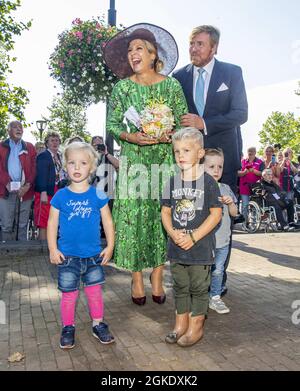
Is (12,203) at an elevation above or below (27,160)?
below

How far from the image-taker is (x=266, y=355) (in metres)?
2.99

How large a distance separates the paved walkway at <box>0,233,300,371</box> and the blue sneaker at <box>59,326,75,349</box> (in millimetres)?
50

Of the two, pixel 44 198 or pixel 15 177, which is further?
pixel 15 177

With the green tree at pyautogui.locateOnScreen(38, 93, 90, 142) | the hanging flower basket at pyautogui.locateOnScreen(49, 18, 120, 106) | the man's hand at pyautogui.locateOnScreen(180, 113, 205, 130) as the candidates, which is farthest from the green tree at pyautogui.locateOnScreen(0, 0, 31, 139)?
the green tree at pyautogui.locateOnScreen(38, 93, 90, 142)

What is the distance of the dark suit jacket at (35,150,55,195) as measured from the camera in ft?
25.9

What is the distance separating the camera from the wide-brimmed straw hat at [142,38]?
4168 millimetres

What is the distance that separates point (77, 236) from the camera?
328cm

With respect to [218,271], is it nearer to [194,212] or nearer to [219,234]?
[219,234]

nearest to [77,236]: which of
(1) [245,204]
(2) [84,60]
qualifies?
(2) [84,60]

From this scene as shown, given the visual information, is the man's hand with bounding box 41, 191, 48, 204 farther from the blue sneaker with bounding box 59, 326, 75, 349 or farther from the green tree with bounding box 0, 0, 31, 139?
the green tree with bounding box 0, 0, 31, 139

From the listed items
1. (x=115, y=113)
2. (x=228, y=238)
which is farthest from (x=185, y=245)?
(x=115, y=113)

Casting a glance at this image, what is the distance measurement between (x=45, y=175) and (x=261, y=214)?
602 centimetres
